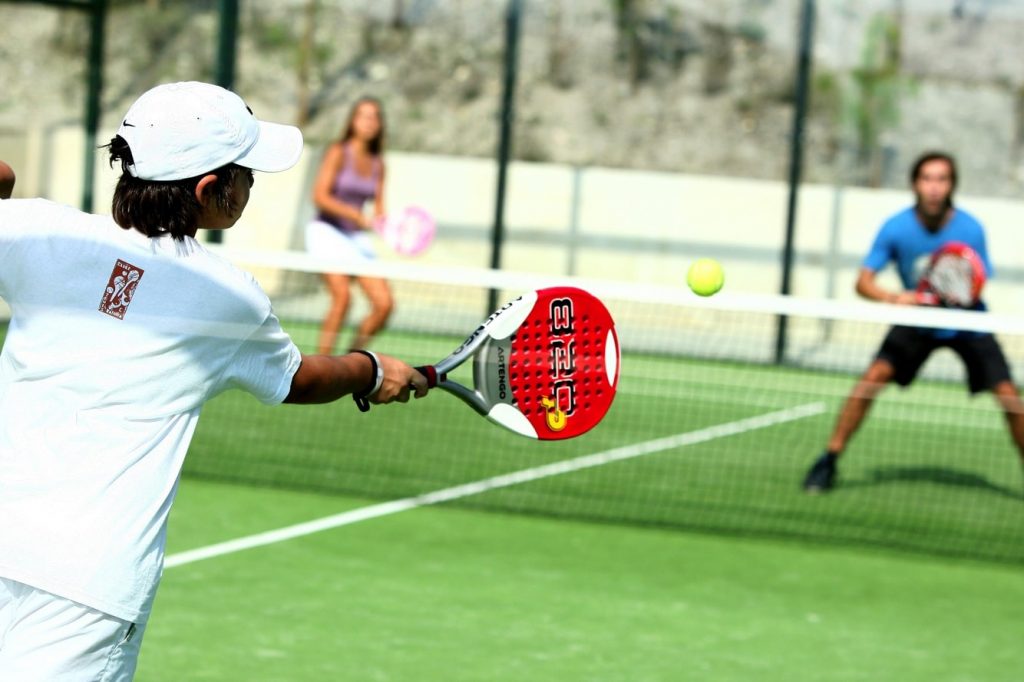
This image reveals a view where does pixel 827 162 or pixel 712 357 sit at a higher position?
pixel 827 162

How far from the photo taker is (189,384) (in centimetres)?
256

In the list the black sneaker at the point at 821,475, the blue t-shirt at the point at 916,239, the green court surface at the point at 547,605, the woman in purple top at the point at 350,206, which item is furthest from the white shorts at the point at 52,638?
the woman in purple top at the point at 350,206

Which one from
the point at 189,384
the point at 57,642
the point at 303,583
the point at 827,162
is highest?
the point at 827,162

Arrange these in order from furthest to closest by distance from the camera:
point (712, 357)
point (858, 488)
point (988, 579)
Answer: point (712, 357) → point (858, 488) → point (988, 579)

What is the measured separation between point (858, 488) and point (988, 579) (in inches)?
59.5

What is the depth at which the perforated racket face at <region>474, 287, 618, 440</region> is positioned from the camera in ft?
11.3

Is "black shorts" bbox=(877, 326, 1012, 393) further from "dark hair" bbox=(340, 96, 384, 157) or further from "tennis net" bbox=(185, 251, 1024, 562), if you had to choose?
"dark hair" bbox=(340, 96, 384, 157)

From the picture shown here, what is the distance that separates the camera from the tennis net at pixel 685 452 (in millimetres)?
6332

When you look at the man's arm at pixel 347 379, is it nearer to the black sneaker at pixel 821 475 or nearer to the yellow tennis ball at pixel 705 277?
the yellow tennis ball at pixel 705 277

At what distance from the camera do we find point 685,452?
7.76 metres

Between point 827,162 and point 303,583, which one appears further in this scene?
point 827,162

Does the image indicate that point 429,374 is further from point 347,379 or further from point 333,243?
point 333,243

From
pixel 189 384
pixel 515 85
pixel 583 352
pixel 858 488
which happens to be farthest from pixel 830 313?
pixel 515 85

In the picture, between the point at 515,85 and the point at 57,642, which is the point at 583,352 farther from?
the point at 515,85
